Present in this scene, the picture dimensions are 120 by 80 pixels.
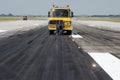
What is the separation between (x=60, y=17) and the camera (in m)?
25.1

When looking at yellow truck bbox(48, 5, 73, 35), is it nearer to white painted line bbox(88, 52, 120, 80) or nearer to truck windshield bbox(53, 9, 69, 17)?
truck windshield bbox(53, 9, 69, 17)

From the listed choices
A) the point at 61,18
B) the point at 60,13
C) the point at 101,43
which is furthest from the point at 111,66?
the point at 60,13

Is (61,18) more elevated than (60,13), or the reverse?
(60,13)

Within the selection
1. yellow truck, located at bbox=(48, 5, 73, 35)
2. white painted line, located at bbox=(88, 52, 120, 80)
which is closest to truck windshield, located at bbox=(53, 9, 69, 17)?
yellow truck, located at bbox=(48, 5, 73, 35)

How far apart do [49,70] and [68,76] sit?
107 cm

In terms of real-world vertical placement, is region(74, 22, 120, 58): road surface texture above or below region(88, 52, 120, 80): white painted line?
below

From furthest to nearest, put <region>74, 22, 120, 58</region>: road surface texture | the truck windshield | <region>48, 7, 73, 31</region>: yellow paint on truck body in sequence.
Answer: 1. the truck windshield
2. <region>48, 7, 73, 31</region>: yellow paint on truck body
3. <region>74, 22, 120, 58</region>: road surface texture

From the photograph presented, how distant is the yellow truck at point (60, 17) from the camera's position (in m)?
25.0

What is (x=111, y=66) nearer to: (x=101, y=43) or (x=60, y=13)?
(x=101, y=43)

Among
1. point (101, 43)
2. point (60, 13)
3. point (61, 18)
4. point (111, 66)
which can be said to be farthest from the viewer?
point (60, 13)

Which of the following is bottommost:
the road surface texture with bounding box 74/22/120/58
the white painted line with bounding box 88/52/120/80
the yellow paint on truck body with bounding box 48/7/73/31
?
the road surface texture with bounding box 74/22/120/58

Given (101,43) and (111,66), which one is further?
(101,43)

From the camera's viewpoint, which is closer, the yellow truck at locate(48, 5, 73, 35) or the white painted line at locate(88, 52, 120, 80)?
the white painted line at locate(88, 52, 120, 80)

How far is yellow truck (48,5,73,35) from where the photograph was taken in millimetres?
25000
